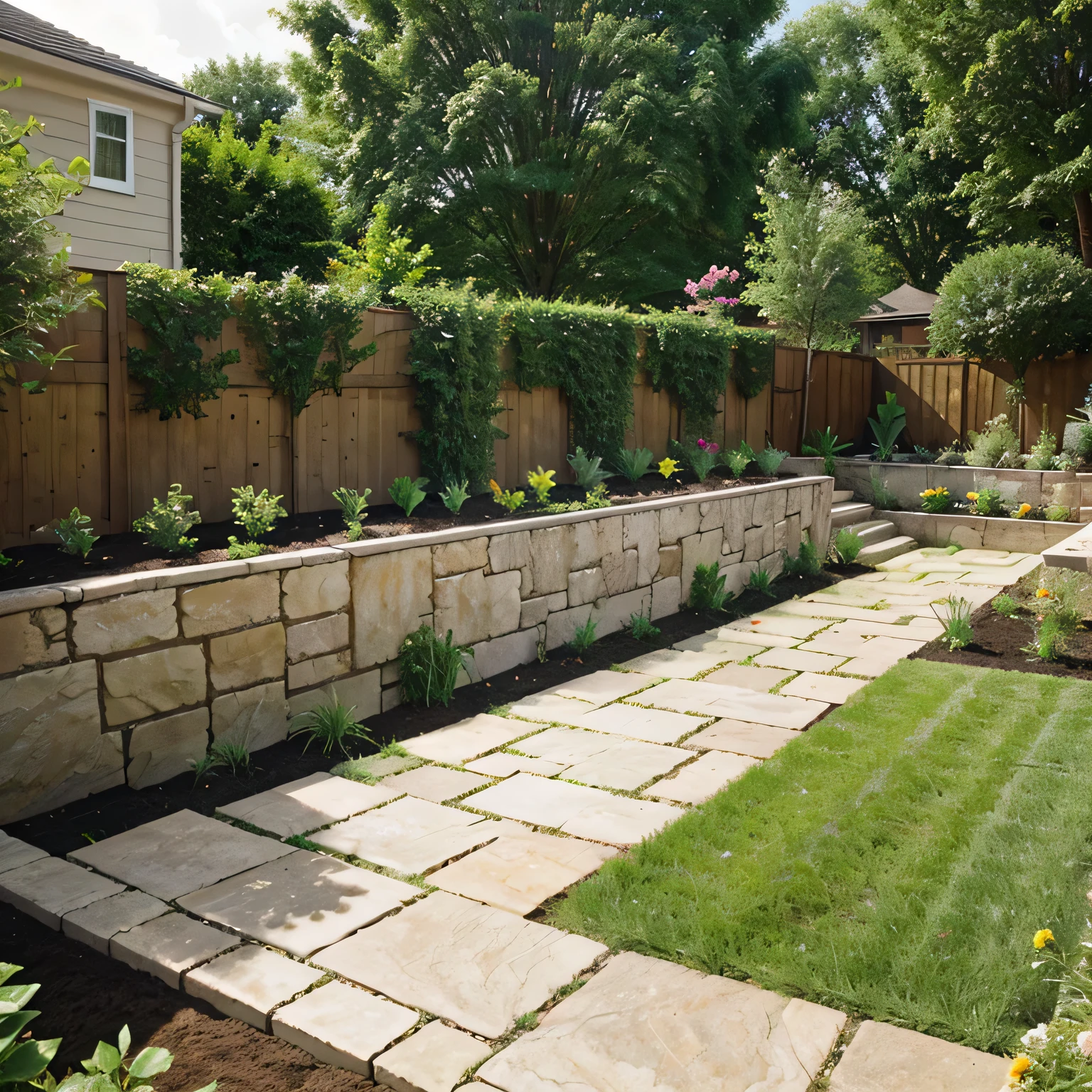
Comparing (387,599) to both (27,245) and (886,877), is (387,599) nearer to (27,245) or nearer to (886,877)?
(27,245)

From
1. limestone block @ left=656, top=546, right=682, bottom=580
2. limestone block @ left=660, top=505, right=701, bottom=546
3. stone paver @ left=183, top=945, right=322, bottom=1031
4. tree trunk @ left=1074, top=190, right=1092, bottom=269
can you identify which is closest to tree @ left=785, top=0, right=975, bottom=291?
tree trunk @ left=1074, top=190, right=1092, bottom=269

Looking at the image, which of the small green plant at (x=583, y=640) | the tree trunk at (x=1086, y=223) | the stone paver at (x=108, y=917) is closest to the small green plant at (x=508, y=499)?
the small green plant at (x=583, y=640)

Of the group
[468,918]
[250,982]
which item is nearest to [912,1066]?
[468,918]

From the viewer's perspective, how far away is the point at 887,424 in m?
12.4

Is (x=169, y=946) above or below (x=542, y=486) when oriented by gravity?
below

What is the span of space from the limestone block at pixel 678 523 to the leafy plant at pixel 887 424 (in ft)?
18.0

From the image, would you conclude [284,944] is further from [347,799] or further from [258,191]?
[258,191]

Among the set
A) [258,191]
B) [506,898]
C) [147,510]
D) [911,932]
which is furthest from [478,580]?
[258,191]

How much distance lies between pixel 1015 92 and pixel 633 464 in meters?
11.2

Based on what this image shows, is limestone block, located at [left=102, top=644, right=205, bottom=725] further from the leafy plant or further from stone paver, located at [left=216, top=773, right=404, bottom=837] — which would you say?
the leafy plant

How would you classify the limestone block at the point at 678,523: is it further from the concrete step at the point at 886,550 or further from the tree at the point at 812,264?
the tree at the point at 812,264

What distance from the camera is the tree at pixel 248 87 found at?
94.9 ft

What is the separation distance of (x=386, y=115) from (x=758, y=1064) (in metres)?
18.6

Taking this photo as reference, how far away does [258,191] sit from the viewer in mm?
14352
